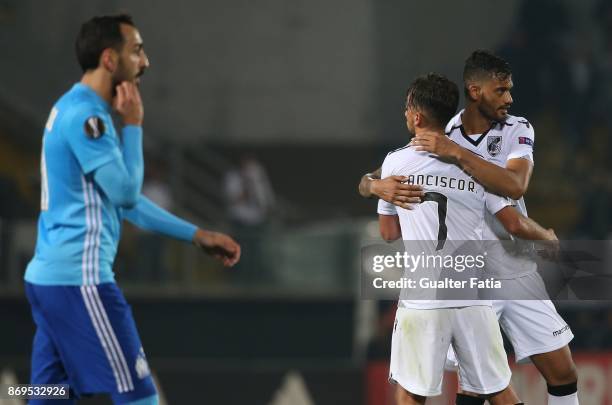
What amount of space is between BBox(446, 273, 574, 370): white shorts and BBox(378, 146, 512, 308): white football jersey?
626 mm

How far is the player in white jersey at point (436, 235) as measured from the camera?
478 cm

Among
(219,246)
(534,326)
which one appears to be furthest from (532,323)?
(219,246)

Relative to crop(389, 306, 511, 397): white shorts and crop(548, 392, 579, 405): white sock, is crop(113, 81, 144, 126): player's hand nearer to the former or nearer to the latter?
crop(389, 306, 511, 397): white shorts

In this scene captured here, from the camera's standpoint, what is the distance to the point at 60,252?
4.36 meters

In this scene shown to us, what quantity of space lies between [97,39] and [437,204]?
4.67 feet

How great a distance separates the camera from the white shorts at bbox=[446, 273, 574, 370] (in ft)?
17.8

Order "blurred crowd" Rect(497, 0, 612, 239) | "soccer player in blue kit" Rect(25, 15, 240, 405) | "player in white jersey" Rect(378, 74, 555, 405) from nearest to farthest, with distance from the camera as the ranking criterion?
1. "soccer player in blue kit" Rect(25, 15, 240, 405)
2. "player in white jersey" Rect(378, 74, 555, 405)
3. "blurred crowd" Rect(497, 0, 612, 239)

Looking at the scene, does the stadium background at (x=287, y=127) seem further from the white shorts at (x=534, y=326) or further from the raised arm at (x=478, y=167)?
the raised arm at (x=478, y=167)

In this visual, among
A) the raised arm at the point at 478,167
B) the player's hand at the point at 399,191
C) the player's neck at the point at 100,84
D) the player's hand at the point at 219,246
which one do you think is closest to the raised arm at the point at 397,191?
the player's hand at the point at 399,191

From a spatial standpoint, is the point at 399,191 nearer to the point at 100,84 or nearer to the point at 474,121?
the point at 474,121

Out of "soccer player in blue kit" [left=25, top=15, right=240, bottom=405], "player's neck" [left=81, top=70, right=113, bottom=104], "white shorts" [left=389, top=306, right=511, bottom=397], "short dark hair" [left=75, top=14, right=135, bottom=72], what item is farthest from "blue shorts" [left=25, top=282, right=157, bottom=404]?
"white shorts" [left=389, top=306, right=511, bottom=397]

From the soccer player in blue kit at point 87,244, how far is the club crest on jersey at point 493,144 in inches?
58.1

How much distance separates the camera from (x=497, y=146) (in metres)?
5.07

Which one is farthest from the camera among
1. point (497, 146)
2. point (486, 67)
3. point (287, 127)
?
point (287, 127)
